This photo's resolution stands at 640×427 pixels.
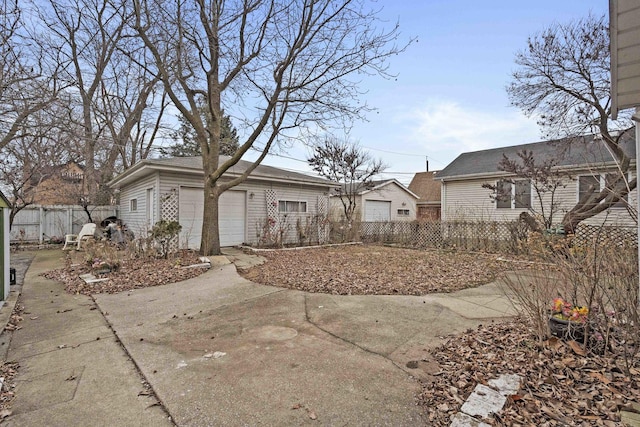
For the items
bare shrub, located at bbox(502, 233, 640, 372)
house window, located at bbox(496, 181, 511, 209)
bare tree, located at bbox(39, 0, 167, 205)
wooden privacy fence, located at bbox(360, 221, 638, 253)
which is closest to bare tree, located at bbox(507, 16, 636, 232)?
→ wooden privacy fence, located at bbox(360, 221, 638, 253)

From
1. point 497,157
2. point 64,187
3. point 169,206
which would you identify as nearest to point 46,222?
point 64,187

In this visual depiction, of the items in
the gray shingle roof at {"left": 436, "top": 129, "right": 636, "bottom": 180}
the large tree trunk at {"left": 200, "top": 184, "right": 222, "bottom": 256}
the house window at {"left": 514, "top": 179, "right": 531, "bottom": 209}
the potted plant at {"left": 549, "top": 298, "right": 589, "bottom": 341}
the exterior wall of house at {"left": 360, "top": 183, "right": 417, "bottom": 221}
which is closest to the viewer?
the potted plant at {"left": 549, "top": 298, "right": 589, "bottom": 341}

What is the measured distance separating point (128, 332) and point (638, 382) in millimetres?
4374

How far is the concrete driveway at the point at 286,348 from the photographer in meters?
2.09

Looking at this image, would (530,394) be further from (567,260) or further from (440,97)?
(440,97)

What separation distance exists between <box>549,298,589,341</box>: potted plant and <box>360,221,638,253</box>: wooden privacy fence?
6490mm

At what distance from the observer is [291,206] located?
12.0 meters

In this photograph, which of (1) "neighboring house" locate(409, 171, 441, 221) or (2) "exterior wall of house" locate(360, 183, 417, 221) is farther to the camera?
(1) "neighboring house" locate(409, 171, 441, 221)

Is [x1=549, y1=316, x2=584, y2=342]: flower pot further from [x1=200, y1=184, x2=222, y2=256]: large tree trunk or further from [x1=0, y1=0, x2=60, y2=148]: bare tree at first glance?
[x1=0, y1=0, x2=60, y2=148]: bare tree

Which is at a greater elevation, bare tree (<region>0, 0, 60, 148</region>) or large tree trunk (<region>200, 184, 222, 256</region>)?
bare tree (<region>0, 0, 60, 148</region>)

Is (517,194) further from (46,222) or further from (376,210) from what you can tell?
(46,222)

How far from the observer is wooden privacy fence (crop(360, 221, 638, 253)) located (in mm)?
9484

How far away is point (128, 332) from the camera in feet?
11.4

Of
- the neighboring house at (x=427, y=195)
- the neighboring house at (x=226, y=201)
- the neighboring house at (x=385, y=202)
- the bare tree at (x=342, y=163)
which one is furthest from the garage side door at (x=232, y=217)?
the neighboring house at (x=427, y=195)
